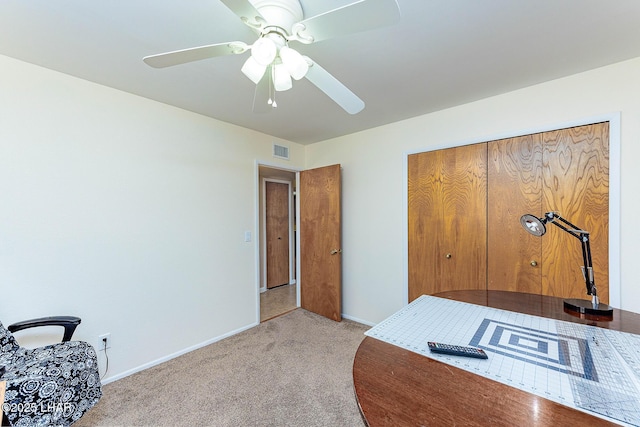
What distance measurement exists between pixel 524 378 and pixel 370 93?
2060mm

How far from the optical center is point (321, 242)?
3.33 meters

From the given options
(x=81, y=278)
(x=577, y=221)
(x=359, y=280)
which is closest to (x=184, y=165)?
(x=81, y=278)

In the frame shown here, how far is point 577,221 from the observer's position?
1.90 metres

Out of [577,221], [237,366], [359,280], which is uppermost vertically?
[577,221]

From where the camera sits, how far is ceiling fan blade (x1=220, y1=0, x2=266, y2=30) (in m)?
0.85

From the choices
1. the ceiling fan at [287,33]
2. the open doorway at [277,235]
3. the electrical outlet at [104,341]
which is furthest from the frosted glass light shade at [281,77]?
the open doorway at [277,235]

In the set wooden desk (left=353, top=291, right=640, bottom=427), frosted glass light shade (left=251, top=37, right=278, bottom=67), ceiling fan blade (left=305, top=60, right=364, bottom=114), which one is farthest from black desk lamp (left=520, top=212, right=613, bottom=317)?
frosted glass light shade (left=251, top=37, right=278, bottom=67)

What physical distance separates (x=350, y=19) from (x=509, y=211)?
207 centimetres

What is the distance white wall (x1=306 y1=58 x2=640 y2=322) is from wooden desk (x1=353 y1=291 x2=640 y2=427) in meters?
1.88

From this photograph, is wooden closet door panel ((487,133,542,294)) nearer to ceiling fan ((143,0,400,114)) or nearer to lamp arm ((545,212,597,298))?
lamp arm ((545,212,597,298))

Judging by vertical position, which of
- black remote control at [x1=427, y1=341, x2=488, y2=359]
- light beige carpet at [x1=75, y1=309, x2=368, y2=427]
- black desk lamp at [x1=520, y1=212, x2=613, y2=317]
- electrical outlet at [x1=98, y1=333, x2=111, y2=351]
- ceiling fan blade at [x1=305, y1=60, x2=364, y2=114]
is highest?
ceiling fan blade at [x1=305, y1=60, x2=364, y2=114]

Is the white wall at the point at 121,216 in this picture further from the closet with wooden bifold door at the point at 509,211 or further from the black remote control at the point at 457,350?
the black remote control at the point at 457,350

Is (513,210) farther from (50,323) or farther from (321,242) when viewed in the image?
(50,323)

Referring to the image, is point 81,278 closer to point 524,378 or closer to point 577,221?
point 524,378
